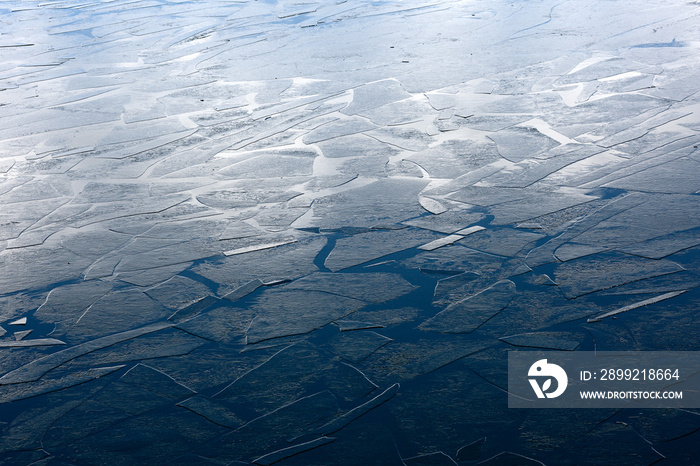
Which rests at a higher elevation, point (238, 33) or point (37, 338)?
point (238, 33)

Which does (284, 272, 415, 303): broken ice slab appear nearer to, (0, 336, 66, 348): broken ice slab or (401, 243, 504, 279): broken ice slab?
(401, 243, 504, 279): broken ice slab

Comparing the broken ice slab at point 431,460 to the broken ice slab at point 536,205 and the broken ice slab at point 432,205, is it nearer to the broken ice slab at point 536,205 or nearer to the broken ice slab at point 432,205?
the broken ice slab at point 536,205

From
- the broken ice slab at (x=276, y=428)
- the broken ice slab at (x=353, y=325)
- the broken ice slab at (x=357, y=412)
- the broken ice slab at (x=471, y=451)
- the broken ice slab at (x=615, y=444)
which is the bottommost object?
the broken ice slab at (x=615, y=444)

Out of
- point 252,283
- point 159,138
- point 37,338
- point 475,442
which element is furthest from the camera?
point 159,138

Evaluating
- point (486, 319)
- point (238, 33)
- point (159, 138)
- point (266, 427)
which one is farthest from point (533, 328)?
point (238, 33)

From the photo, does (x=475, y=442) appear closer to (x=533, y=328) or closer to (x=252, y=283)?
(x=533, y=328)

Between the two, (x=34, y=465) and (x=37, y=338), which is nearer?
(x=34, y=465)

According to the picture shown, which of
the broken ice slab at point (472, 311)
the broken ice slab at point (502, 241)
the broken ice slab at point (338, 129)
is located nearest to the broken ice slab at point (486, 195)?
the broken ice slab at point (502, 241)
